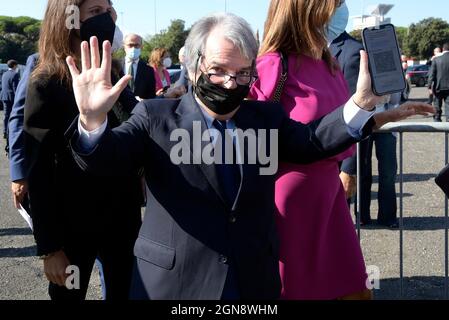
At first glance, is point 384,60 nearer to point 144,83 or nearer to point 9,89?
point 144,83

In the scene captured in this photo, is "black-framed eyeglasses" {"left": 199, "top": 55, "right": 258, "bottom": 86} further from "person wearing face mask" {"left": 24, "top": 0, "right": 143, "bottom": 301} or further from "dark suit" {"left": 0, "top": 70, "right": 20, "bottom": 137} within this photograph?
"dark suit" {"left": 0, "top": 70, "right": 20, "bottom": 137}

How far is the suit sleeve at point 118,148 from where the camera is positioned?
1.72 metres

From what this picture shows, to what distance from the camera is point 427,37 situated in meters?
60.4

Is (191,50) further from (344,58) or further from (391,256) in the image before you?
(391,256)

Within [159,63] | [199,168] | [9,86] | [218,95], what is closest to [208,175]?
[199,168]

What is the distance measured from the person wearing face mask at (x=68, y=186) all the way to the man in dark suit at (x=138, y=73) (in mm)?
4189

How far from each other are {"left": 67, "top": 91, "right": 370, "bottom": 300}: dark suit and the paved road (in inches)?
94.8

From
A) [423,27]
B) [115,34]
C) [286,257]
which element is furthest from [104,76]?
[423,27]

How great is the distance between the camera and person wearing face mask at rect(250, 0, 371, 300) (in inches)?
96.0

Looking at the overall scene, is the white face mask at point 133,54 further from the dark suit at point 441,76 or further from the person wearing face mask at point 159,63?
the dark suit at point 441,76

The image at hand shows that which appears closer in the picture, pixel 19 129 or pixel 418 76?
pixel 19 129

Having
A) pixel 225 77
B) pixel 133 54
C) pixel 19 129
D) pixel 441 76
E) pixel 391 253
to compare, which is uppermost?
pixel 133 54

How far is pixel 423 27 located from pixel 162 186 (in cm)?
6489

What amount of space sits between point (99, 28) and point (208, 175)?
3.12ft
